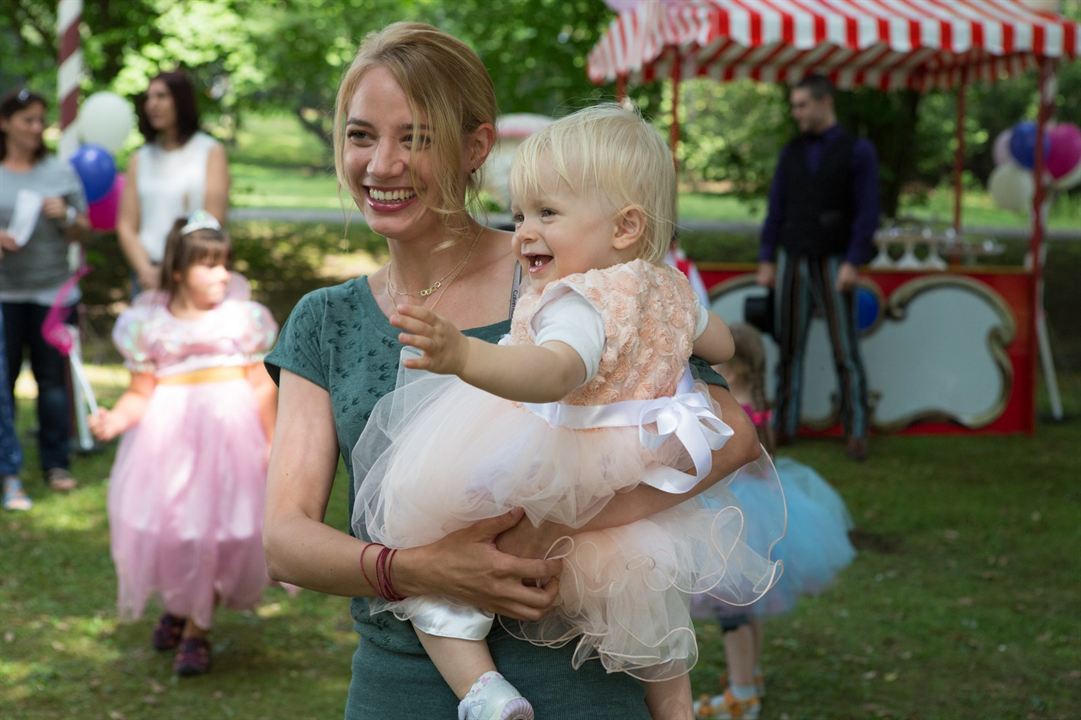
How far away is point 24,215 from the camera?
7359 millimetres

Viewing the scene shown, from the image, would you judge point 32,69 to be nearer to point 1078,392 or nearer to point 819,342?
point 819,342

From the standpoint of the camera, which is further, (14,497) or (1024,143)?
(1024,143)

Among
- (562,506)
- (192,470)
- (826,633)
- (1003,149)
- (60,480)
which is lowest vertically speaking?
(826,633)

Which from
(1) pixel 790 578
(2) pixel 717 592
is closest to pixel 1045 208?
(1) pixel 790 578

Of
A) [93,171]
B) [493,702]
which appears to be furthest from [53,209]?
[493,702]

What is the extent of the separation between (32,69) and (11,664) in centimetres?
1011

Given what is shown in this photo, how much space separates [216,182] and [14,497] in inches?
77.4

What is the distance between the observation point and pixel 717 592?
211cm

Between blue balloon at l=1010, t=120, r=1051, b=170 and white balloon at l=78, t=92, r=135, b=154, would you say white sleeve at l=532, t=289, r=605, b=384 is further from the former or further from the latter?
blue balloon at l=1010, t=120, r=1051, b=170

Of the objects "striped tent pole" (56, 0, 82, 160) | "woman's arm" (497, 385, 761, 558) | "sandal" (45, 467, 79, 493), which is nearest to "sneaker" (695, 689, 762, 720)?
"woman's arm" (497, 385, 761, 558)

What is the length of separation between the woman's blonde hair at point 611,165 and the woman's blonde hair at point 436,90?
11 cm

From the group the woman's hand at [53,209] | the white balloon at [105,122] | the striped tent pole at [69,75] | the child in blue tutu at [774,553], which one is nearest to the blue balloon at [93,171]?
the striped tent pole at [69,75]

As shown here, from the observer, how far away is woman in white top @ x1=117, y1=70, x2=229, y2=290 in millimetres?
6801

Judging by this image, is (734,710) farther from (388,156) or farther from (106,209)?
(106,209)
